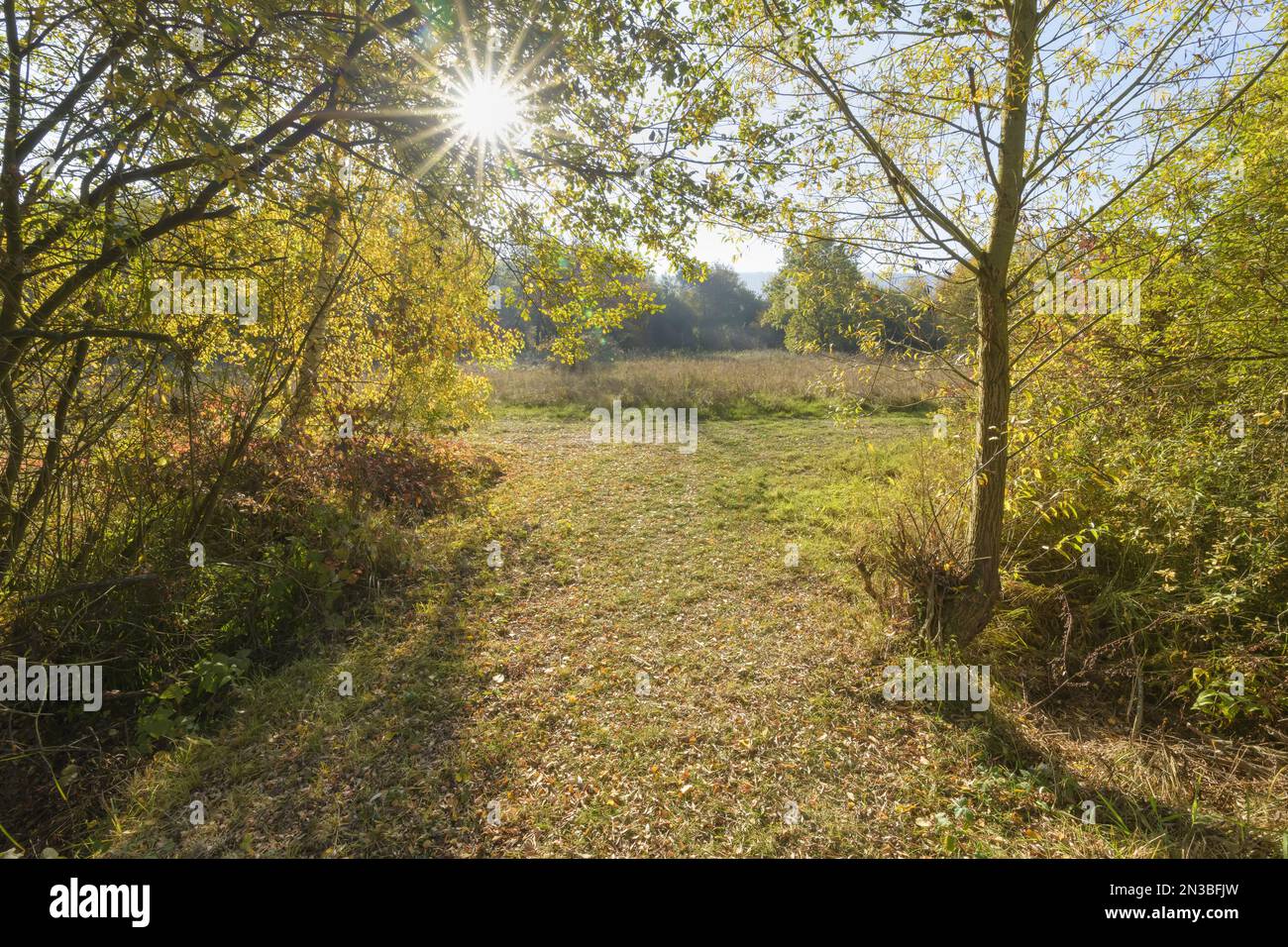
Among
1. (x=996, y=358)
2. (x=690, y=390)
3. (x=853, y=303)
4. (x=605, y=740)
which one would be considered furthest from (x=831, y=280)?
(x=690, y=390)

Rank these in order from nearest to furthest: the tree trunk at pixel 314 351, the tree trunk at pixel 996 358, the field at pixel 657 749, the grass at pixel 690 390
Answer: the field at pixel 657 749, the tree trunk at pixel 996 358, the tree trunk at pixel 314 351, the grass at pixel 690 390

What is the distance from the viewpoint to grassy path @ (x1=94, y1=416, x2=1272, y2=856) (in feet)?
8.93

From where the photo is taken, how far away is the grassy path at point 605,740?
8.93 ft

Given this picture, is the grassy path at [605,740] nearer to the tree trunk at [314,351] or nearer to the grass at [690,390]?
the tree trunk at [314,351]

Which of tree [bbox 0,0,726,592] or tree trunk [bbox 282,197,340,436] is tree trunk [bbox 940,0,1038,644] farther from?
tree trunk [bbox 282,197,340,436]

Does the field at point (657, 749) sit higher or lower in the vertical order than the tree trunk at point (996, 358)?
lower

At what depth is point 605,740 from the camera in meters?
3.47

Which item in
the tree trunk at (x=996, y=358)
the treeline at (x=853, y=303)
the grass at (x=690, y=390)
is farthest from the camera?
the grass at (x=690, y=390)

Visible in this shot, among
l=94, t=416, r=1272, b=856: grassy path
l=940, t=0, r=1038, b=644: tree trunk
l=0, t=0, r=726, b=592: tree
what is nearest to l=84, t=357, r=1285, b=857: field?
l=94, t=416, r=1272, b=856: grassy path

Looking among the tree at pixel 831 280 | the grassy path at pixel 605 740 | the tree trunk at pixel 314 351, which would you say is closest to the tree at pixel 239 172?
the tree trunk at pixel 314 351

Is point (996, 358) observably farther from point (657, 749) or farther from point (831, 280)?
point (657, 749)

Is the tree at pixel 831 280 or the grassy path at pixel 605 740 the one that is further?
the tree at pixel 831 280

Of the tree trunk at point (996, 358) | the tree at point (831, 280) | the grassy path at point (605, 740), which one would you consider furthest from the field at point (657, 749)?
the tree at point (831, 280)
